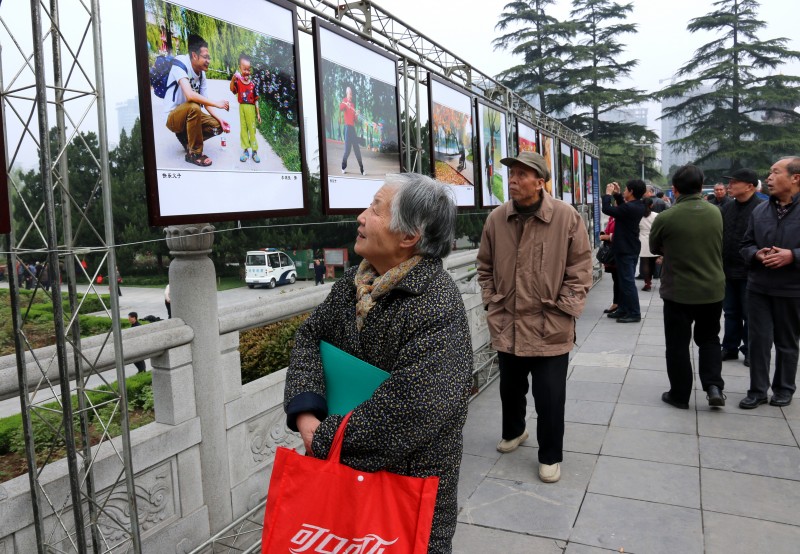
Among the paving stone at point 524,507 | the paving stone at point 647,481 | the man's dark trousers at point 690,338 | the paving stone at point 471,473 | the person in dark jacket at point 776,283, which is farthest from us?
the man's dark trousers at point 690,338

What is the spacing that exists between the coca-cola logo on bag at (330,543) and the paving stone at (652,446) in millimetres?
2806

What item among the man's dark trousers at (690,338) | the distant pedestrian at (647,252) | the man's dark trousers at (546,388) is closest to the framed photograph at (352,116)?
the man's dark trousers at (546,388)

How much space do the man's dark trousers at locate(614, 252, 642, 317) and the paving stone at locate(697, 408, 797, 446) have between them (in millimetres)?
3735

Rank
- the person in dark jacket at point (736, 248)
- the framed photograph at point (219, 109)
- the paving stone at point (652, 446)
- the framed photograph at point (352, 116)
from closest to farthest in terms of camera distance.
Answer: the framed photograph at point (219, 109) < the paving stone at point (652, 446) < the framed photograph at point (352, 116) < the person in dark jacket at point (736, 248)

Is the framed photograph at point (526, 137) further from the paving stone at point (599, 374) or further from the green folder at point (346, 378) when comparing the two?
the green folder at point (346, 378)

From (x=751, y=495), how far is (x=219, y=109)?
336cm

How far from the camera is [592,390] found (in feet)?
17.3

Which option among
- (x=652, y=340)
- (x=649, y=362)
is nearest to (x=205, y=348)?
(x=649, y=362)

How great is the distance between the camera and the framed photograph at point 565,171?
11.9m

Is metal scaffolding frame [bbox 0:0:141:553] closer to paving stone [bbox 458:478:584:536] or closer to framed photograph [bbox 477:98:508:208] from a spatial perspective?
paving stone [bbox 458:478:584:536]

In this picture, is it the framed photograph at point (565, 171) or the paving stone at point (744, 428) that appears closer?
the paving stone at point (744, 428)

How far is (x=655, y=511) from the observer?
123 inches

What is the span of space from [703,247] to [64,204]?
398cm

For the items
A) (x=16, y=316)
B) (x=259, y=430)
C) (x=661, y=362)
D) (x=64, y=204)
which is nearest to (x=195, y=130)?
(x=64, y=204)
